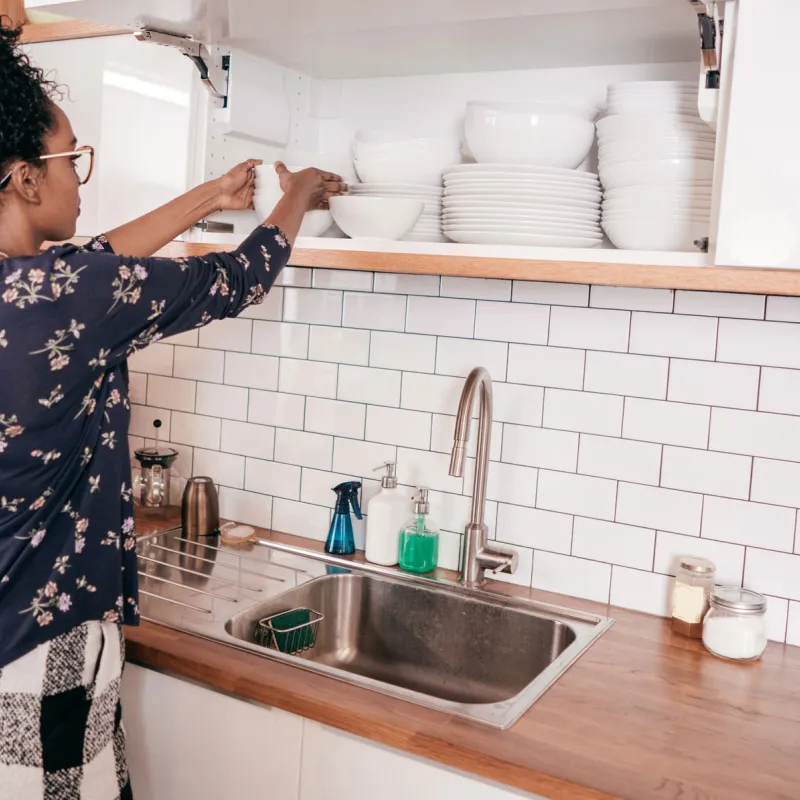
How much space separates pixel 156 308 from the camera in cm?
126

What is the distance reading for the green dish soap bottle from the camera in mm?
1814

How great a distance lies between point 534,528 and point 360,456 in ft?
1.38

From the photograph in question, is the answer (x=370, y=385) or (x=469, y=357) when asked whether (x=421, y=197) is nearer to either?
(x=469, y=357)

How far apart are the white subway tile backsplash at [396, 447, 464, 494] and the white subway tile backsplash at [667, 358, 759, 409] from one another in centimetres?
47

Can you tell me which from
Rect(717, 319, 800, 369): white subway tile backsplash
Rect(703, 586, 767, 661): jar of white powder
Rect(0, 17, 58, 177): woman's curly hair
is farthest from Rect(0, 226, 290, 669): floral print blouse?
Rect(703, 586, 767, 661): jar of white powder

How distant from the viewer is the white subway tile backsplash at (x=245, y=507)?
2.11 metres

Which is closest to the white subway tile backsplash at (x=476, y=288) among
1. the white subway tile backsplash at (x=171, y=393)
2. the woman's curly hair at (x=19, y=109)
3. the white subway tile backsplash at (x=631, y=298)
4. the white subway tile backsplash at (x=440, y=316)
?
the white subway tile backsplash at (x=440, y=316)

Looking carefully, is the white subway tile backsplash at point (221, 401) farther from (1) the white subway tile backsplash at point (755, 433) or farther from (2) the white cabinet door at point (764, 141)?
(2) the white cabinet door at point (764, 141)

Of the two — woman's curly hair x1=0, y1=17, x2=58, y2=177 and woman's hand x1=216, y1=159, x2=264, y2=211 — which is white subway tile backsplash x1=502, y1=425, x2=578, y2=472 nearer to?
woman's hand x1=216, y1=159, x2=264, y2=211

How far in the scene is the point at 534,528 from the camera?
1779 mm

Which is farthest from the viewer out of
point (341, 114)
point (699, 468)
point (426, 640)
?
point (341, 114)

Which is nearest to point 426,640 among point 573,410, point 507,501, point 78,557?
point 507,501

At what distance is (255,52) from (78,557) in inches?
38.8

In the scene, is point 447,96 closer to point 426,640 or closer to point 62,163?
point 62,163
